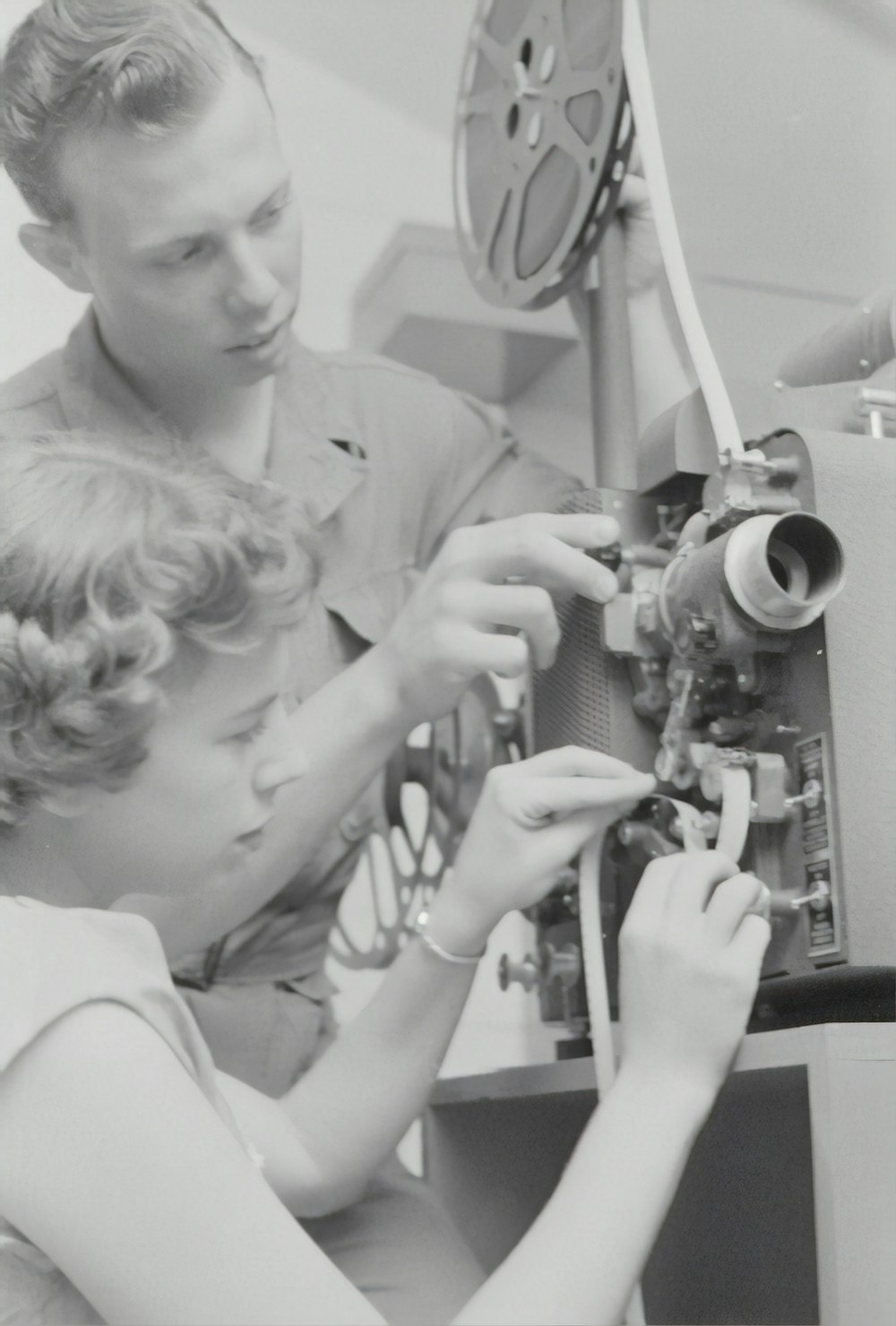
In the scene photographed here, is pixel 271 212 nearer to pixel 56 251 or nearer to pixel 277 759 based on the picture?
pixel 56 251

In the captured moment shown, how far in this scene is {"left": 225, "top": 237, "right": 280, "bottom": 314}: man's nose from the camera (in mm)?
961

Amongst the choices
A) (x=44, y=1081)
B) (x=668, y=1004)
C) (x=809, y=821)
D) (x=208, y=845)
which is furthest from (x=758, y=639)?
(x=44, y=1081)

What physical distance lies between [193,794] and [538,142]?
630 millimetres

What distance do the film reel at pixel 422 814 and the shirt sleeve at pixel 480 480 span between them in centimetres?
14

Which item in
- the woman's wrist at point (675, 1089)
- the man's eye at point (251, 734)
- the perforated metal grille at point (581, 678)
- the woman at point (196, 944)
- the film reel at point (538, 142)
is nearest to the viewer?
the woman at point (196, 944)

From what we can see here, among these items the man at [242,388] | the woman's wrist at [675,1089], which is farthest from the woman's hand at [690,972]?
the man at [242,388]

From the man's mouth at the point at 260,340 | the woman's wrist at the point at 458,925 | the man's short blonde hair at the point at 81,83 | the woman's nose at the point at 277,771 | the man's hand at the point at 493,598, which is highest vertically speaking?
the man's short blonde hair at the point at 81,83

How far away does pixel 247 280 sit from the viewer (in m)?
0.97

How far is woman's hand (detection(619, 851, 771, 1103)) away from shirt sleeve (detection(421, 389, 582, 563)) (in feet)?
1.43

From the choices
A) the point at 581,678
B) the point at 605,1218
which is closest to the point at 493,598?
the point at 581,678

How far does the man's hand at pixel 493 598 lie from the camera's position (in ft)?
3.07

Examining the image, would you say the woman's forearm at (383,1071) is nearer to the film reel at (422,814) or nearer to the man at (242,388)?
the man at (242,388)

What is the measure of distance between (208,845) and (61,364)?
363 mm

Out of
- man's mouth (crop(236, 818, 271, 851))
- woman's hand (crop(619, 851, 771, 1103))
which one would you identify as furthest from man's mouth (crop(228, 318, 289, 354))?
woman's hand (crop(619, 851, 771, 1103))
